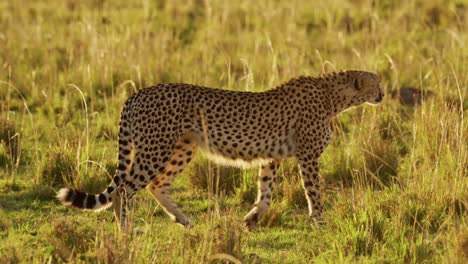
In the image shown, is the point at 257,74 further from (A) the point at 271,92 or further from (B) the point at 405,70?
(A) the point at 271,92

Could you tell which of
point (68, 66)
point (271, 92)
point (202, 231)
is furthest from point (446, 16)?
point (202, 231)

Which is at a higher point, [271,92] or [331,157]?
[271,92]

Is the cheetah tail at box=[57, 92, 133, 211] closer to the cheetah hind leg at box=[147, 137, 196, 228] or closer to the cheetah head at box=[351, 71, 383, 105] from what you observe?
the cheetah hind leg at box=[147, 137, 196, 228]

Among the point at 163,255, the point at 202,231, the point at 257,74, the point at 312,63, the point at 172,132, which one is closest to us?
the point at 163,255

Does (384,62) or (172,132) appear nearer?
(172,132)

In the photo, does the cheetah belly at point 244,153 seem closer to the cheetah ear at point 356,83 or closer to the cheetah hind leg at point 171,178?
the cheetah hind leg at point 171,178

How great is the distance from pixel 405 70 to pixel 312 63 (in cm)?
98

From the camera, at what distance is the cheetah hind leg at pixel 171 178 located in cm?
598

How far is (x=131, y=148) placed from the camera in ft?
18.8

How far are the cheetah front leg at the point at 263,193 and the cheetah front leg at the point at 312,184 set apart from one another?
0.80 ft

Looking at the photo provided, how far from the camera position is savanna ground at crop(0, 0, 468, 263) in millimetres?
5113

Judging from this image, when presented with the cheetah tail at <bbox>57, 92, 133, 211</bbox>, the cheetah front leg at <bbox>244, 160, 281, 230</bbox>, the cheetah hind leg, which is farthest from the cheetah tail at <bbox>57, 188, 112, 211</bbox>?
the cheetah front leg at <bbox>244, 160, 281, 230</bbox>

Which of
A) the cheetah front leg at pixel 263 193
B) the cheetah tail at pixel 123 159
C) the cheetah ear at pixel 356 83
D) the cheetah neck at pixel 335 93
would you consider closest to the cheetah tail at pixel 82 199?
the cheetah tail at pixel 123 159

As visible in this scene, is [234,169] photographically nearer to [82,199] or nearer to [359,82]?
[359,82]
